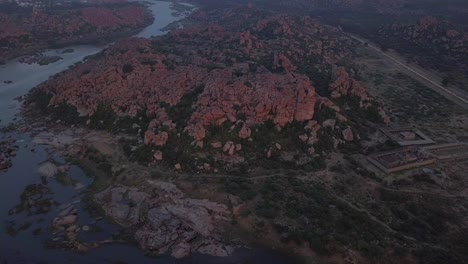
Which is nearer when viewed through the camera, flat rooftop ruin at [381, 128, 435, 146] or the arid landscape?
the arid landscape

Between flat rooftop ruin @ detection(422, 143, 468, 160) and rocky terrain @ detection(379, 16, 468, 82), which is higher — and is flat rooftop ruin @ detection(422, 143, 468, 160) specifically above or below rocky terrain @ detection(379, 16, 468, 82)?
below

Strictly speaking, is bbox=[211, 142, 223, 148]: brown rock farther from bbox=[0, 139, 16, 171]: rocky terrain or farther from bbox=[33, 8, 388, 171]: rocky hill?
bbox=[0, 139, 16, 171]: rocky terrain

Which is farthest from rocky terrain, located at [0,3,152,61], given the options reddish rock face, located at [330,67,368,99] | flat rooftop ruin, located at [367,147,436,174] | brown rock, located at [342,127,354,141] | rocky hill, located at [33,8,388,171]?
flat rooftop ruin, located at [367,147,436,174]

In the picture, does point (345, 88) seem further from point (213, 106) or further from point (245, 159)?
point (245, 159)

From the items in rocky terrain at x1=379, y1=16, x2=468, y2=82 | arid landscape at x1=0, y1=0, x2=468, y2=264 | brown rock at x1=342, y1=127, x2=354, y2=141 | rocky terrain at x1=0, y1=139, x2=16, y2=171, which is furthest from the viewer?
rocky terrain at x1=379, y1=16, x2=468, y2=82

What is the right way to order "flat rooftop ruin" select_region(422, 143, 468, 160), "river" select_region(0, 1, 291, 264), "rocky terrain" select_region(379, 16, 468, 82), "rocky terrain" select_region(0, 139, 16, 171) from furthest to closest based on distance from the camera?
"rocky terrain" select_region(379, 16, 468, 82)
"flat rooftop ruin" select_region(422, 143, 468, 160)
"rocky terrain" select_region(0, 139, 16, 171)
"river" select_region(0, 1, 291, 264)

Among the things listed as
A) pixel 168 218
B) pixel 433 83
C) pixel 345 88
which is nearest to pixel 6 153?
pixel 168 218

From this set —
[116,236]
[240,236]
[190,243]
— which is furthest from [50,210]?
[240,236]

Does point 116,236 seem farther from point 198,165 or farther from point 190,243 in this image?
point 198,165
